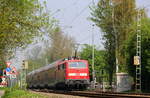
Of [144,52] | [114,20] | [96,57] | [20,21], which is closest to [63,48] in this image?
[96,57]

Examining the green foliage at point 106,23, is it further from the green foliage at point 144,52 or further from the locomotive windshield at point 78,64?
the locomotive windshield at point 78,64

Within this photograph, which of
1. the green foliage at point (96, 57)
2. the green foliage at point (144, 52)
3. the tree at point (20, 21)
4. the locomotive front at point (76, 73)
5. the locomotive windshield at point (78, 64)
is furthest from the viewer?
the green foliage at point (96, 57)

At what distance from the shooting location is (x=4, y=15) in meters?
18.9

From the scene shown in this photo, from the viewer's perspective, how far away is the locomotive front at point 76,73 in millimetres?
38000

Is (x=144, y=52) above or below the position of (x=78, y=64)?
above

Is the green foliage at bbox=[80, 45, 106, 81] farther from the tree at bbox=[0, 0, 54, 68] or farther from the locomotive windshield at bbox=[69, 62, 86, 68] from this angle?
the tree at bbox=[0, 0, 54, 68]

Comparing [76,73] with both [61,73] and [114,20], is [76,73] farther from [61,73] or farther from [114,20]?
[114,20]

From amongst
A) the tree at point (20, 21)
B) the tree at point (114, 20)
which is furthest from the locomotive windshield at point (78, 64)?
the tree at point (114, 20)

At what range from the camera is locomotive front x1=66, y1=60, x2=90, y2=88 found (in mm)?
38000

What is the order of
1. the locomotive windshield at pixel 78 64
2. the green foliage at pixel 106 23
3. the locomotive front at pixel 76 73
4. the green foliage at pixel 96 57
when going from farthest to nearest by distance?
the green foliage at pixel 96 57 < the green foliage at pixel 106 23 < the locomotive windshield at pixel 78 64 < the locomotive front at pixel 76 73

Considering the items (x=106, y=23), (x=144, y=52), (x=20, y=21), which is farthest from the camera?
(x=106, y=23)

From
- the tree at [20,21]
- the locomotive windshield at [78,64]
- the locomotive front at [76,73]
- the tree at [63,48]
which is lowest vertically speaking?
the locomotive front at [76,73]

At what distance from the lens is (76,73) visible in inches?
1517

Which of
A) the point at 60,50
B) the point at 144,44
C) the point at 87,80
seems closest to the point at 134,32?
the point at 144,44
